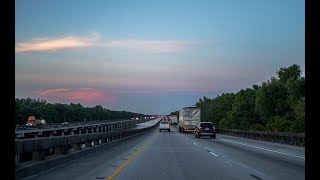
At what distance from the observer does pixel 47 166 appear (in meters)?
16.6

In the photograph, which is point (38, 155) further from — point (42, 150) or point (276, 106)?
point (276, 106)

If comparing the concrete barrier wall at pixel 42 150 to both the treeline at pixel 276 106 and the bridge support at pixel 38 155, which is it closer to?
the bridge support at pixel 38 155

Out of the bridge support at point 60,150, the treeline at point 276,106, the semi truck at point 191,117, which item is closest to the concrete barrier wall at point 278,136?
the treeline at point 276,106

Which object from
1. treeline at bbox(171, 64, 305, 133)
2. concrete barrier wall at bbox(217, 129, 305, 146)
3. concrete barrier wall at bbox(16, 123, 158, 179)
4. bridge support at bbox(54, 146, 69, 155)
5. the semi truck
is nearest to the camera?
concrete barrier wall at bbox(16, 123, 158, 179)

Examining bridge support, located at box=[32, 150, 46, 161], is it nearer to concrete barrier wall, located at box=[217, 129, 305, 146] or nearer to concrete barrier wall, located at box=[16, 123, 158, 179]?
concrete barrier wall, located at box=[16, 123, 158, 179]

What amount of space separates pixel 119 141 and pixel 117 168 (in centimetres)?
2266

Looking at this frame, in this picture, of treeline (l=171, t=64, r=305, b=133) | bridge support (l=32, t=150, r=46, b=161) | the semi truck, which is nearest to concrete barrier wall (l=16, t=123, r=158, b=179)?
bridge support (l=32, t=150, r=46, b=161)

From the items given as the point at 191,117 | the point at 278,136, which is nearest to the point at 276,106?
A: the point at 191,117

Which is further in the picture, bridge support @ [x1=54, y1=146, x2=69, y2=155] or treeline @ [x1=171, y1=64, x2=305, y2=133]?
treeline @ [x1=171, y1=64, x2=305, y2=133]

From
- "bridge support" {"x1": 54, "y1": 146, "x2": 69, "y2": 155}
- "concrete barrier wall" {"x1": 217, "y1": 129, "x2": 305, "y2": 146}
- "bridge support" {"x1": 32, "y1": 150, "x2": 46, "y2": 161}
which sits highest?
"bridge support" {"x1": 32, "y1": 150, "x2": 46, "y2": 161}

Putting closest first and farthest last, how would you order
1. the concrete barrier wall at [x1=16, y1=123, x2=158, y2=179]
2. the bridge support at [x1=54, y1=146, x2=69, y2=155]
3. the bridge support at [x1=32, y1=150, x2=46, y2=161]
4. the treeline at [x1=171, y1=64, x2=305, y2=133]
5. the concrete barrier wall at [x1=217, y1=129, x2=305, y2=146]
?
1. the concrete barrier wall at [x1=16, y1=123, x2=158, y2=179]
2. the bridge support at [x1=32, y1=150, x2=46, y2=161]
3. the bridge support at [x1=54, y1=146, x2=69, y2=155]
4. the concrete barrier wall at [x1=217, y1=129, x2=305, y2=146]
5. the treeline at [x1=171, y1=64, x2=305, y2=133]
